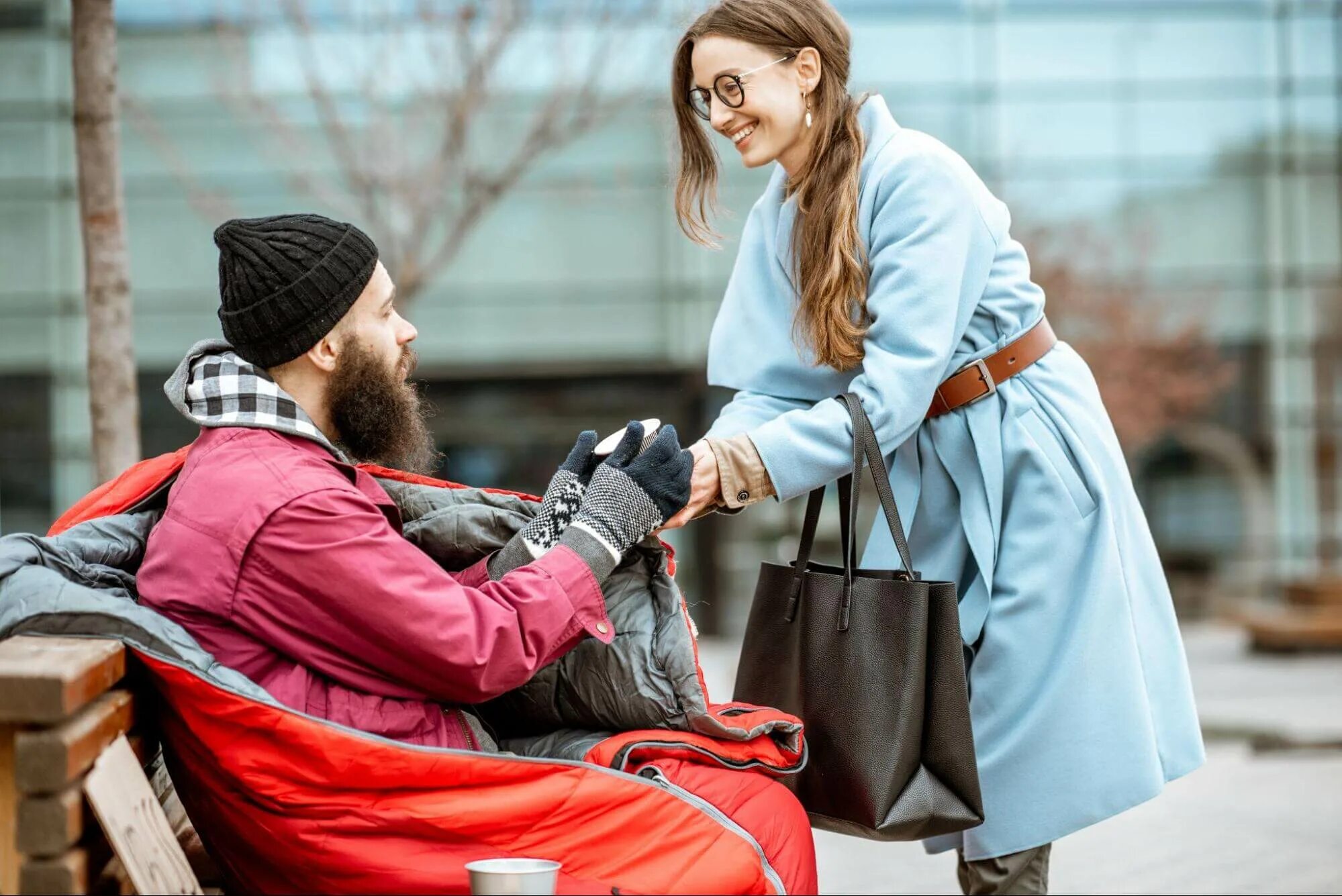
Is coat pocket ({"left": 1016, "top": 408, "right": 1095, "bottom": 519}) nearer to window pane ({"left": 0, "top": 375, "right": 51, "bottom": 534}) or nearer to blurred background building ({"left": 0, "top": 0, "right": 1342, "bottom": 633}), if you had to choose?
blurred background building ({"left": 0, "top": 0, "right": 1342, "bottom": 633})

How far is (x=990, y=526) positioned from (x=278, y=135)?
11450 mm

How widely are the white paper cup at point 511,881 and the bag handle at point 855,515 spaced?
90cm

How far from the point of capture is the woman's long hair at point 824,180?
2900 millimetres

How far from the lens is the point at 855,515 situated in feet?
9.06

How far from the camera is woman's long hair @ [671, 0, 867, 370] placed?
2.90 metres

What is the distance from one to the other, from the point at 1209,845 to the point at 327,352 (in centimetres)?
422

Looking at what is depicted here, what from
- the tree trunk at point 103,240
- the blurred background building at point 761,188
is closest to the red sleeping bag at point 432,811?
the tree trunk at point 103,240

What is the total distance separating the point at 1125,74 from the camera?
59.5ft

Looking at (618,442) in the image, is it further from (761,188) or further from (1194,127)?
(1194,127)

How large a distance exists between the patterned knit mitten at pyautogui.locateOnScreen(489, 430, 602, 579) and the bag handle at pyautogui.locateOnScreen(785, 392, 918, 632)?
1.43 feet

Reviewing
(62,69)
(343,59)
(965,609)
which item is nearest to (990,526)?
(965,609)

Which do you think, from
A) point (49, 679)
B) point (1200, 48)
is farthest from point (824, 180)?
point (1200, 48)

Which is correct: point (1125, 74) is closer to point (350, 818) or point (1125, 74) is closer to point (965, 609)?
point (965, 609)

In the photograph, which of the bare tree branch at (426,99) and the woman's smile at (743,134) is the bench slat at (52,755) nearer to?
→ the woman's smile at (743,134)
